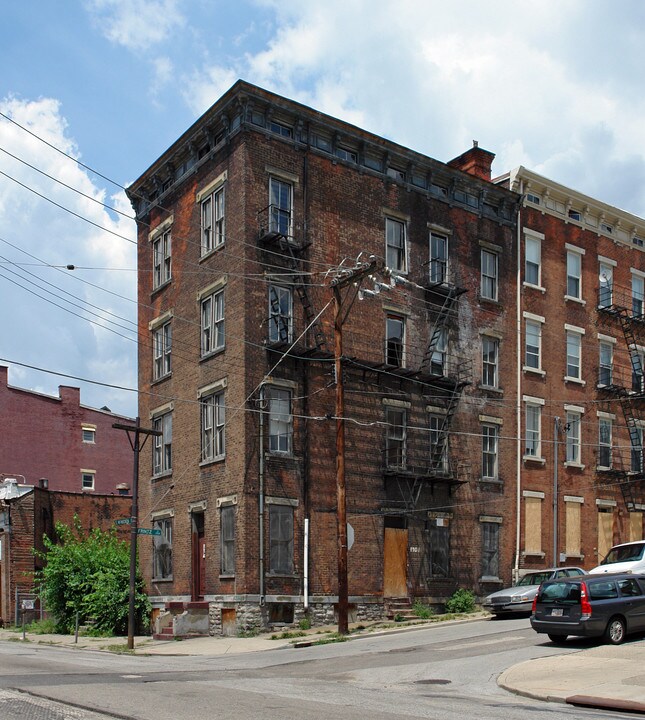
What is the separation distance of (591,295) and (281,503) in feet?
62.5

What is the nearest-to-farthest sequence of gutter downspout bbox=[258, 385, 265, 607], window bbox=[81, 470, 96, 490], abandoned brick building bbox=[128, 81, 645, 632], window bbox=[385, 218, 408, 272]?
gutter downspout bbox=[258, 385, 265, 607] < abandoned brick building bbox=[128, 81, 645, 632] < window bbox=[385, 218, 408, 272] < window bbox=[81, 470, 96, 490]

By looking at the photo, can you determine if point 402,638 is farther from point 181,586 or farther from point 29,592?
point 29,592

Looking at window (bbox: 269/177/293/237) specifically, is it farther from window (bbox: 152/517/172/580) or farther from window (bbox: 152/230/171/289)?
window (bbox: 152/517/172/580)

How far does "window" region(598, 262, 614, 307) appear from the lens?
1651 inches

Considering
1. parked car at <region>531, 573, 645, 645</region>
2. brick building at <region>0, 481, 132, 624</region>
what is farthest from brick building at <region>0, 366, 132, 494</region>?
parked car at <region>531, 573, 645, 645</region>

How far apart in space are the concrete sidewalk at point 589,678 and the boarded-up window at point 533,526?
56.7ft

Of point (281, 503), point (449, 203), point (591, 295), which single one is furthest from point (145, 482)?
point (591, 295)

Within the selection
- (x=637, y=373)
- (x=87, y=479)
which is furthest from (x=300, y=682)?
(x=87, y=479)

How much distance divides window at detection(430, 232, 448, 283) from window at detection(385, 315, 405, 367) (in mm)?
2349

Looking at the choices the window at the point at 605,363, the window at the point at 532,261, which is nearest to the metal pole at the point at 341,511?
the window at the point at 532,261

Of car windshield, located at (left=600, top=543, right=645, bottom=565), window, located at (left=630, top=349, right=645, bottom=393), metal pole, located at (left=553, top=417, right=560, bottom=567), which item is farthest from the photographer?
window, located at (left=630, top=349, right=645, bottom=393)

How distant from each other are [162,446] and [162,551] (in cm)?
384

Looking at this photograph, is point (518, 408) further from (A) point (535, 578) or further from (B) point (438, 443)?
(A) point (535, 578)

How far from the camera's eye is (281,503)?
29891 mm
